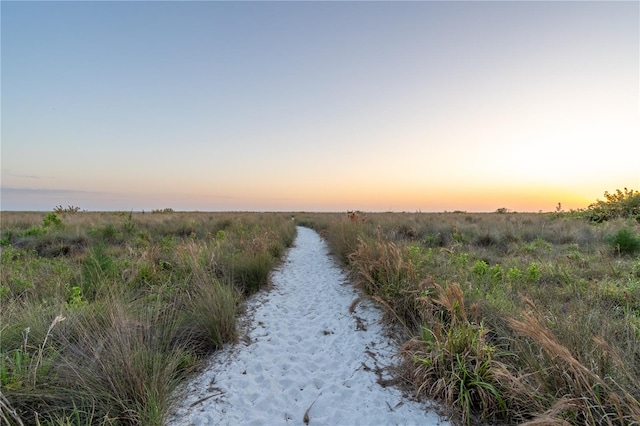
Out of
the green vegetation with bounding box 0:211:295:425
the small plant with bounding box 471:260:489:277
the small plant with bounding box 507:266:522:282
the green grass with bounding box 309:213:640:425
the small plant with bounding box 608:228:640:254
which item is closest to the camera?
the green grass with bounding box 309:213:640:425

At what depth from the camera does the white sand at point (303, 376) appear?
2852mm

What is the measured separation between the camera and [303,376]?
3.59 metres

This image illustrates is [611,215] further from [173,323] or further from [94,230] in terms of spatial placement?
[94,230]

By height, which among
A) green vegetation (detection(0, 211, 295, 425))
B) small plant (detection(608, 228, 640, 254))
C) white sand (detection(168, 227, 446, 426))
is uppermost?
small plant (detection(608, 228, 640, 254))

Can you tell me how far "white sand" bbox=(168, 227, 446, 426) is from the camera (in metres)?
2.85

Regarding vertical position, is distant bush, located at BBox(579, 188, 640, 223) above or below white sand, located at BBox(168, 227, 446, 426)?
above

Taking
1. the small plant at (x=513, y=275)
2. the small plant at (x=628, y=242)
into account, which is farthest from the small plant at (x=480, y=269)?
the small plant at (x=628, y=242)

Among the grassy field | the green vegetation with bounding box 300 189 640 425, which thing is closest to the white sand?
the grassy field

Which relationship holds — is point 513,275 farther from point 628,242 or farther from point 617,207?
point 617,207

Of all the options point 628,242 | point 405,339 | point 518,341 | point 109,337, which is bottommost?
point 405,339

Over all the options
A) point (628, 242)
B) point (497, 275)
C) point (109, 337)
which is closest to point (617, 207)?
point (628, 242)

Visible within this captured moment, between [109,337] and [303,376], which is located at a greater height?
[109,337]

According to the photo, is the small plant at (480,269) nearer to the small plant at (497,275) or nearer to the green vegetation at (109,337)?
the small plant at (497,275)

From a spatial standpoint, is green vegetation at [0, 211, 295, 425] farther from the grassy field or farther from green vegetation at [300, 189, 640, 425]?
green vegetation at [300, 189, 640, 425]
